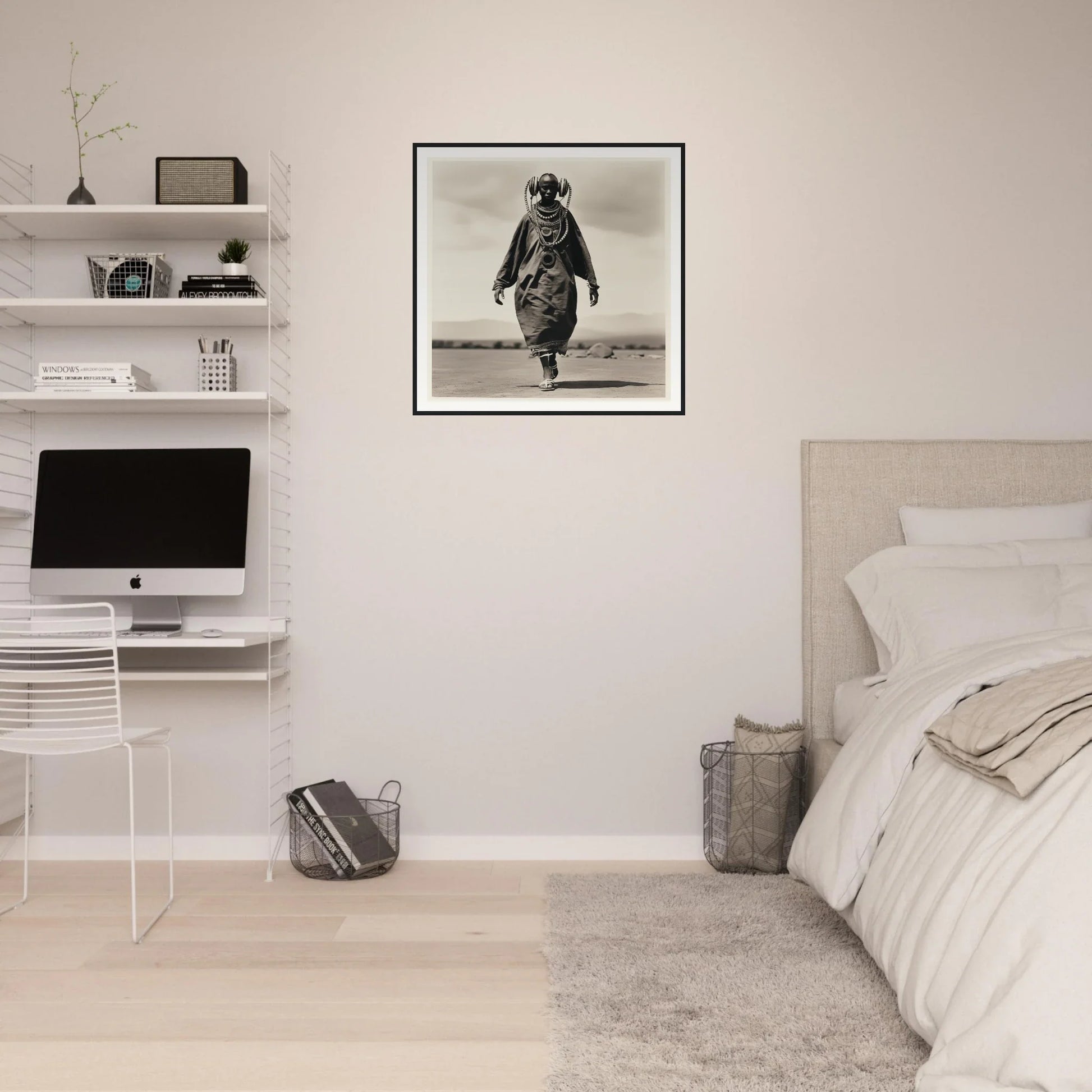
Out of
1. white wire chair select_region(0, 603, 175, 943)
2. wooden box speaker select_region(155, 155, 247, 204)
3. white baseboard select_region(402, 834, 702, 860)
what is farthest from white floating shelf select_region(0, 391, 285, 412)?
white baseboard select_region(402, 834, 702, 860)

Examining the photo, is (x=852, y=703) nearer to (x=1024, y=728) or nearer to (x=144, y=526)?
(x=1024, y=728)

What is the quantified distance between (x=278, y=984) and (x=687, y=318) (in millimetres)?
2277

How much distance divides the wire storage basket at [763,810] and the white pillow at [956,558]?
1.43ft

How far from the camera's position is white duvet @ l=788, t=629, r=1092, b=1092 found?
4.86ft

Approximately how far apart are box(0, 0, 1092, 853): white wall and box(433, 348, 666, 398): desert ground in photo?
99 millimetres

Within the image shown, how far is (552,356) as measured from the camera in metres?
3.36

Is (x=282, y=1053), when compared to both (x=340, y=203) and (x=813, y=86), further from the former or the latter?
(x=813, y=86)

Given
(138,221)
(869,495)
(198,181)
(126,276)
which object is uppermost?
(198,181)

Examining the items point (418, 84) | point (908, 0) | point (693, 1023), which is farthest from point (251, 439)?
point (908, 0)

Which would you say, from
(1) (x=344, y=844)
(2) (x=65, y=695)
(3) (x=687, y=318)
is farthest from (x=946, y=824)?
(2) (x=65, y=695)

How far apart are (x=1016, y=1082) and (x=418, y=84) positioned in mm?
3139

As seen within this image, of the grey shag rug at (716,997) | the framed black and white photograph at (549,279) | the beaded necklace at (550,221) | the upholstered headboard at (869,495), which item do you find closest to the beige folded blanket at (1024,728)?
the grey shag rug at (716,997)

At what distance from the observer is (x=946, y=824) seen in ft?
6.47

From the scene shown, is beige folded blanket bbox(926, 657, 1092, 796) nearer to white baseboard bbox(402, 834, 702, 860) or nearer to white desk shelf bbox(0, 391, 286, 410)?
white baseboard bbox(402, 834, 702, 860)
